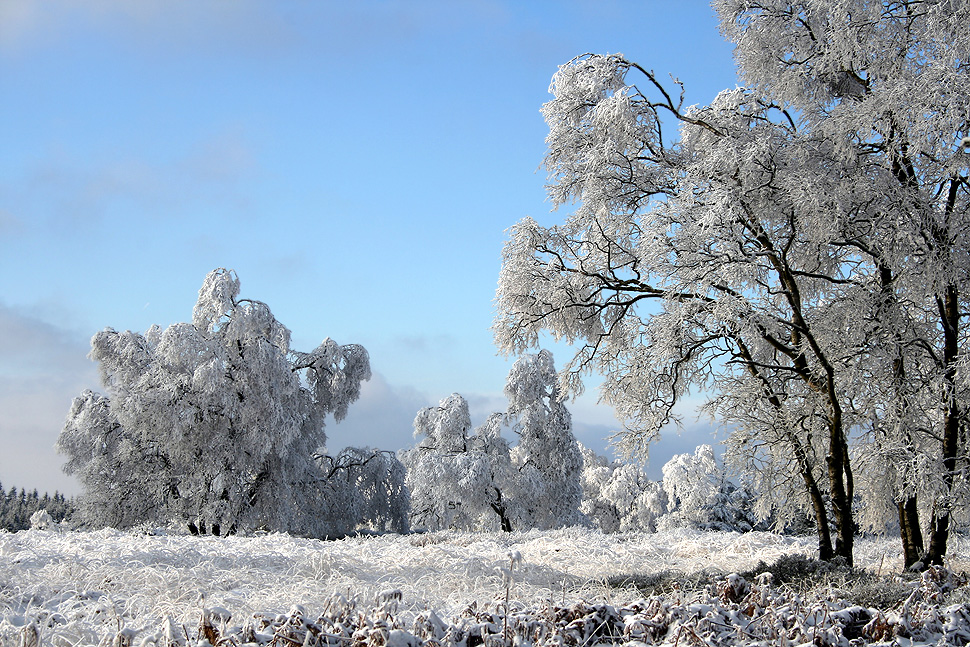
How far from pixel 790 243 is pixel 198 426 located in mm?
16152

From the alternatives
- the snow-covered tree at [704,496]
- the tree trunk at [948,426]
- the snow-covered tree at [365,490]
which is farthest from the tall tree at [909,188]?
the snow-covered tree at [704,496]

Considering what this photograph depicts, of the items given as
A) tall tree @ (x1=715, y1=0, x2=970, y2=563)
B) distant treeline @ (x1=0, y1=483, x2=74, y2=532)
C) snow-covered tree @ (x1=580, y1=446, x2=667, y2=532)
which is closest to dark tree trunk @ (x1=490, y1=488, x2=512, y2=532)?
snow-covered tree @ (x1=580, y1=446, x2=667, y2=532)

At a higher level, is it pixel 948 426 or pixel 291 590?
pixel 948 426

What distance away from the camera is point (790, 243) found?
9.74 m

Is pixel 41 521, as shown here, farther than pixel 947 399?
Yes

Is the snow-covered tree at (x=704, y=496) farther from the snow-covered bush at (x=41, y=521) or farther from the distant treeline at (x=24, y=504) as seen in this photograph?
the distant treeline at (x=24, y=504)

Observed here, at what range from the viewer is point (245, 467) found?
66.5ft

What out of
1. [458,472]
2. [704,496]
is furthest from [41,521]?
[704,496]

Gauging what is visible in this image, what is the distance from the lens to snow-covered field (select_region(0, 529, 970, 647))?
407cm

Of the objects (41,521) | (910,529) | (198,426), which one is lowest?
(910,529)

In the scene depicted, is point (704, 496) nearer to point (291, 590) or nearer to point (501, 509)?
point (501, 509)

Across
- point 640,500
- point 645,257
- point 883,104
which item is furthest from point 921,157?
point 640,500

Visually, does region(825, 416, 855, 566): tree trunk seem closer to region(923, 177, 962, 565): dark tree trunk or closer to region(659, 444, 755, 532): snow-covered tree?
region(923, 177, 962, 565): dark tree trunk

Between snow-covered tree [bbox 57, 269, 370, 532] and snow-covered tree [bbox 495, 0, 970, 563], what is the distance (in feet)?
36.6
